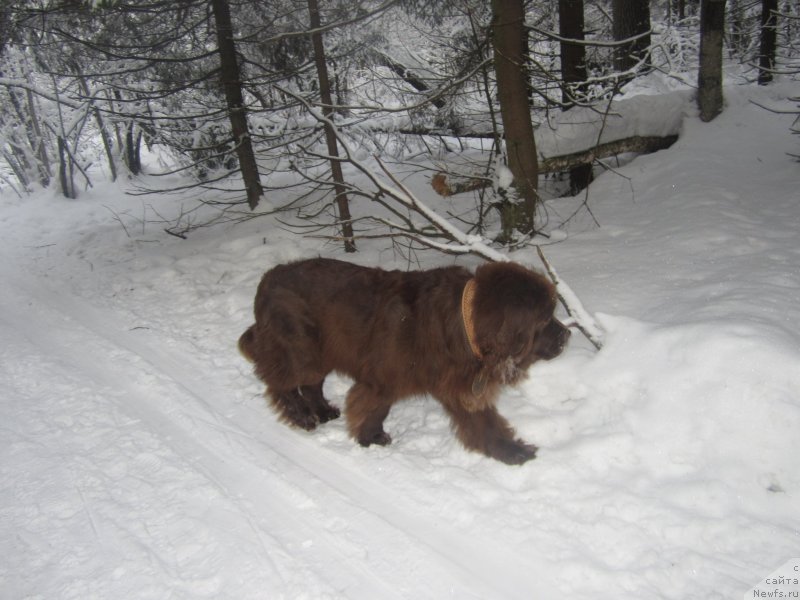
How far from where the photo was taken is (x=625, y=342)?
11.9ft

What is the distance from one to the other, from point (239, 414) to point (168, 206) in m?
9.26

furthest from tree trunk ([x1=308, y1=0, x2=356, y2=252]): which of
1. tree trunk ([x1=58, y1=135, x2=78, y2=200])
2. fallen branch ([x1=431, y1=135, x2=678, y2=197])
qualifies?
tree trunk ([x1=58, y1=135, x2=78, y2=200])

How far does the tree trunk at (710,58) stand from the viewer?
6855 mm

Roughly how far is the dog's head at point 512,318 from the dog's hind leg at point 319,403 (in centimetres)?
150

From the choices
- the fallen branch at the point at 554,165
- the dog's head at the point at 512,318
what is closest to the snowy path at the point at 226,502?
the dog's head at the point at 512,318

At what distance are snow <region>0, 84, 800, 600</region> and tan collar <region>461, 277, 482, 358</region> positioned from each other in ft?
2.76

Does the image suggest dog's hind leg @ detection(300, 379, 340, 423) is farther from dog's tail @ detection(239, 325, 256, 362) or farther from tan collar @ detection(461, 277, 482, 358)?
tan collar @ detection(461, 277, 482, 358)

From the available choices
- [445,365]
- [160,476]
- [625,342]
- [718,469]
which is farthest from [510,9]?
[160,476]

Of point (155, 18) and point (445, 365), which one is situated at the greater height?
point (155, 18)

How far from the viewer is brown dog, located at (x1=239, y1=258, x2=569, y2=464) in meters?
3.00

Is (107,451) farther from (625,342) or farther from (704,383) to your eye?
(704,383)

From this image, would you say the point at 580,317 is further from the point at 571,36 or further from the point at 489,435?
the point at 571,36

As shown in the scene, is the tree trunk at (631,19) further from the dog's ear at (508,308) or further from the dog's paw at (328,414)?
the dog's paw at (328,414)

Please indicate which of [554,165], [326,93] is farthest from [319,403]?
[554,165]
